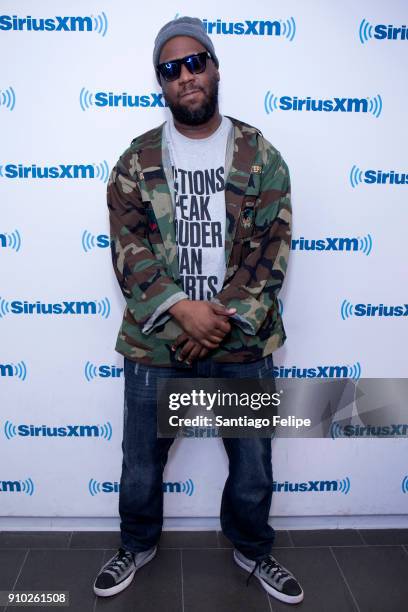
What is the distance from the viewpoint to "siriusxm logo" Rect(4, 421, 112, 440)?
2371mm

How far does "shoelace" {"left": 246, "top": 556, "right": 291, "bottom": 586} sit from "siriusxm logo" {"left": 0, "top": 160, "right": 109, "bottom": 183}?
1.46 metres

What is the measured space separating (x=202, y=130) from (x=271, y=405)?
3.09ft

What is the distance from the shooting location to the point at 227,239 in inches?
73.5

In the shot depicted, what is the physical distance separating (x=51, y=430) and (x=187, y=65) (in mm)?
1433

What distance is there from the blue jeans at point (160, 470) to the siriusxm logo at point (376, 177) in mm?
726

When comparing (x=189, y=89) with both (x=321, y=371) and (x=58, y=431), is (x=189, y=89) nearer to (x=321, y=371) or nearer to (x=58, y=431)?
(x=321, y=371)

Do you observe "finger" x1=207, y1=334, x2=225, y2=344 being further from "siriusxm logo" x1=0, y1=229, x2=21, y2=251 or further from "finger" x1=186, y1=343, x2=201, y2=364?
"siriusxm logo" x1=0, y1=229, x2=21, y2=251

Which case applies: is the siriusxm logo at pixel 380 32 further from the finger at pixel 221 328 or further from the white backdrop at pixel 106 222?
the finger at pixel 221 328

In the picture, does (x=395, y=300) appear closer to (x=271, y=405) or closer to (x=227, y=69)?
(x=271, y=405)

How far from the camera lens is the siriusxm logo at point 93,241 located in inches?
86.5

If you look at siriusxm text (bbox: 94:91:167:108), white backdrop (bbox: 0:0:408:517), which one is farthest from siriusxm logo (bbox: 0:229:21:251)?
siriusxm text (bbox: 94:91:167:108)

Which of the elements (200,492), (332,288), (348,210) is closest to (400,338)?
(332,288)

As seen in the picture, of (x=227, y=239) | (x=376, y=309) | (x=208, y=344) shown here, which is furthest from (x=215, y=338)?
(x=376, y=309)

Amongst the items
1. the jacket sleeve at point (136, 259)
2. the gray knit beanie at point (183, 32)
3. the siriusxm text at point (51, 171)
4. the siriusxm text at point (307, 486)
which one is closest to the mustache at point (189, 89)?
the gray knit beanie at point (183, 32)
